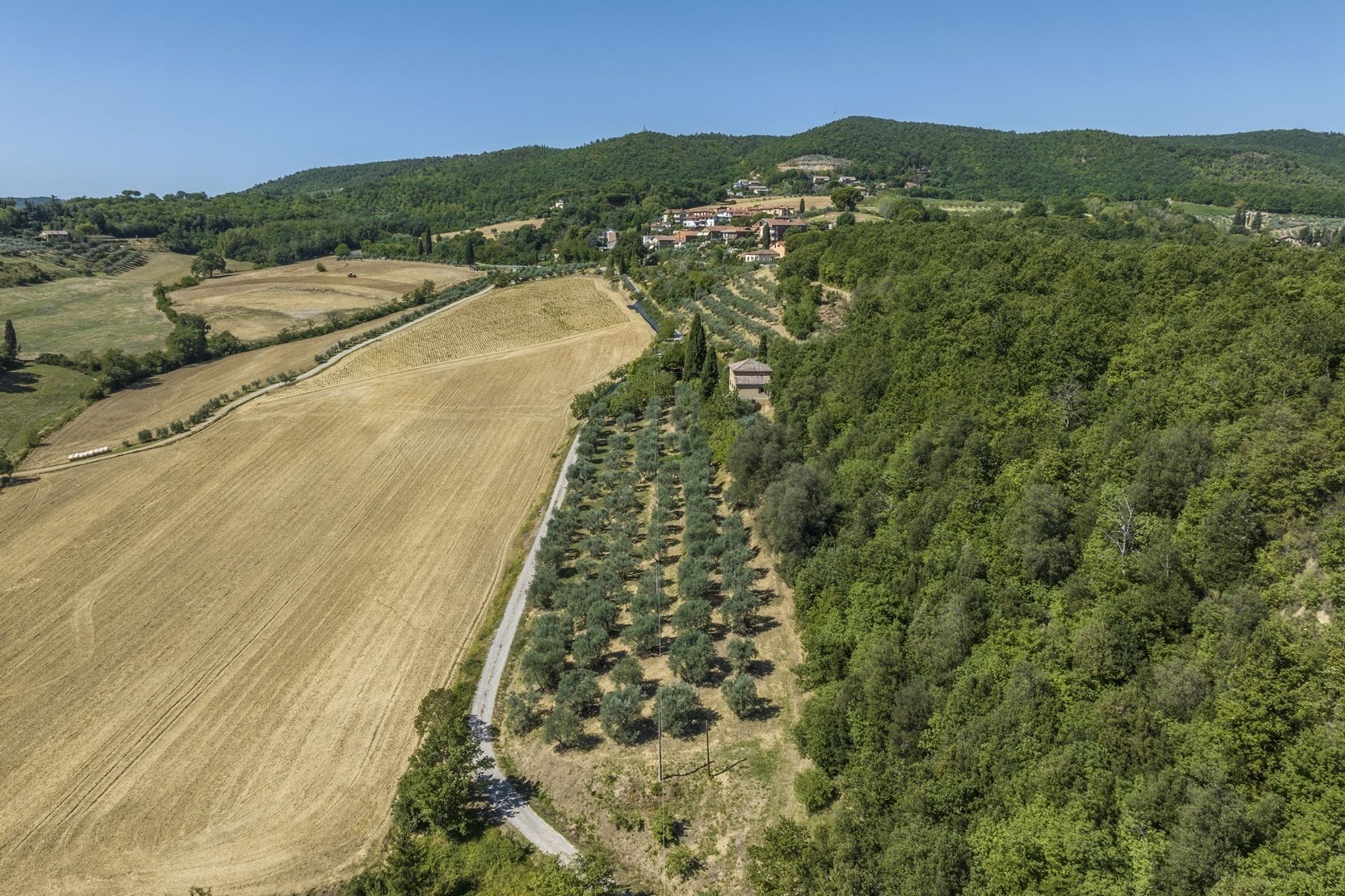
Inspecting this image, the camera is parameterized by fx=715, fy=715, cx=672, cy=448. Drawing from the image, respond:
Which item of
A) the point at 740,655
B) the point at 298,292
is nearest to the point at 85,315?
the point at 298,292

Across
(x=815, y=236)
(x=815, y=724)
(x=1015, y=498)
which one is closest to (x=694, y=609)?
(x=815, y=724)

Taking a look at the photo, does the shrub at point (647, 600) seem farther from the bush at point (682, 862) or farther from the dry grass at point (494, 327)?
the dry grass at point (494, 327)

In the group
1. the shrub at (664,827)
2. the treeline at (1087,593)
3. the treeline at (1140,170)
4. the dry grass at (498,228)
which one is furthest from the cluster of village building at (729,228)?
the shrub at (664,827)

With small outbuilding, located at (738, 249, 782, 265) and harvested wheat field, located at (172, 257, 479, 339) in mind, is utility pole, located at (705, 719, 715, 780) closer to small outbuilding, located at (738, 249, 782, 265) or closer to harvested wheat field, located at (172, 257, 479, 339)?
Result: small outbuilding, located at (738, 249, 782, 265)

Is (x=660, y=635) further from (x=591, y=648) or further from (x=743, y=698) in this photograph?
(x=743, y=698)

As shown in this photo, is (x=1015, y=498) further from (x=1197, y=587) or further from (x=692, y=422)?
(x=692, y=422)
